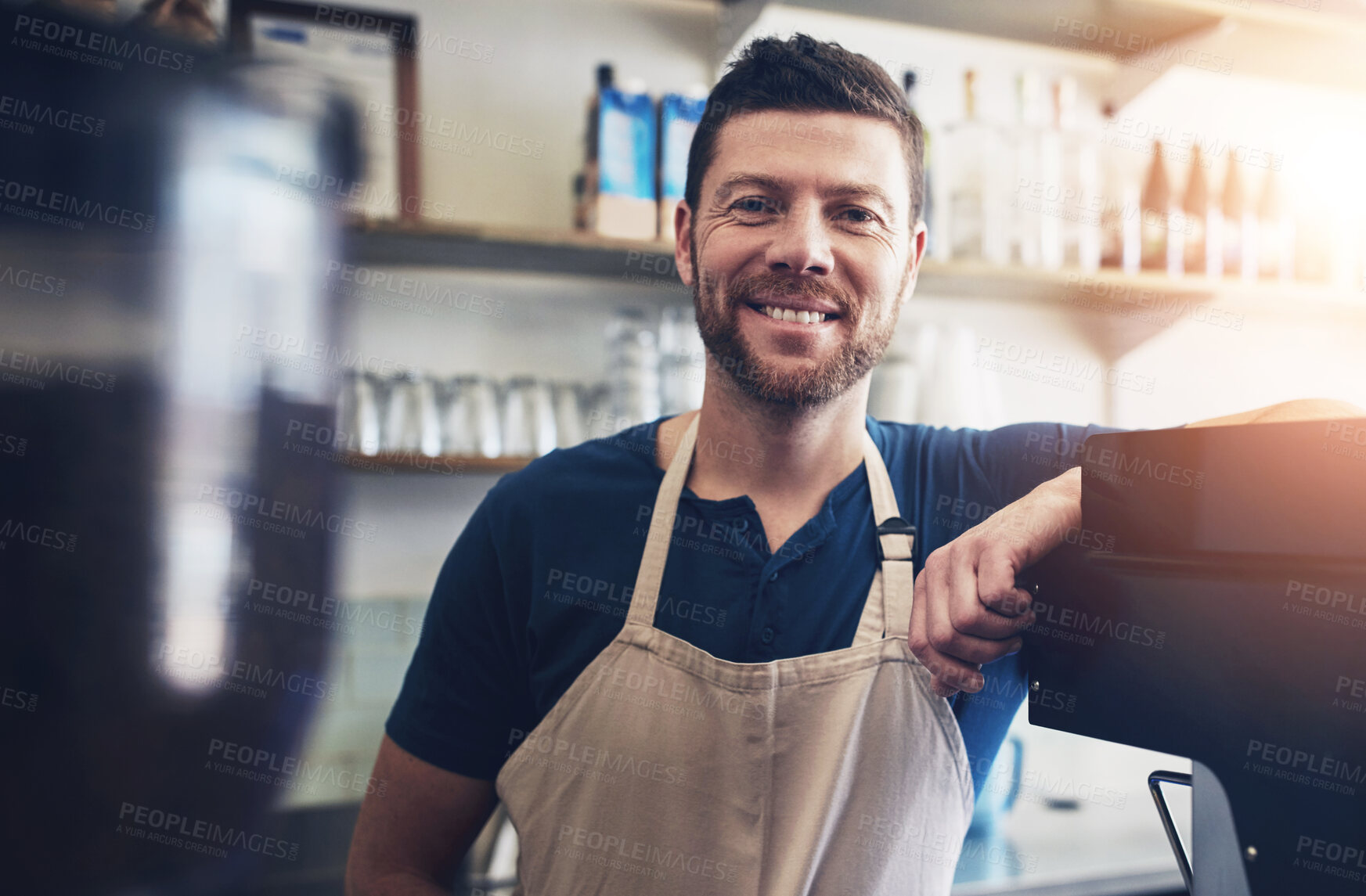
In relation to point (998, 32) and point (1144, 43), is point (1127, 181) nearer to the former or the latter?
point (1144, 43)

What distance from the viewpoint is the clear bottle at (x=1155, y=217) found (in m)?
1.74

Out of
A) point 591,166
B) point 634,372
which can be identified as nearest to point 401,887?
point 634,372

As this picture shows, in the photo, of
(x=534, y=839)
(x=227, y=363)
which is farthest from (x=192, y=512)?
(x=534, y=839)

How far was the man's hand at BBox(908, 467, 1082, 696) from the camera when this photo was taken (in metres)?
0.60

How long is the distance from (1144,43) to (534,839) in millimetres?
2054

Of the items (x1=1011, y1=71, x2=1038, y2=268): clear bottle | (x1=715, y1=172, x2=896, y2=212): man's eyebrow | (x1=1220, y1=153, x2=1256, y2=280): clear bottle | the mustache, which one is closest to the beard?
the mustache

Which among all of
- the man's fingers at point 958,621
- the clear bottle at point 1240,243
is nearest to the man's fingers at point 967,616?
A: the man's fingers at point 958,621

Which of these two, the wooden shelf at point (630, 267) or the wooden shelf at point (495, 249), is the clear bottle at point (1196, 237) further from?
the wooden shelf at point (495, 249)

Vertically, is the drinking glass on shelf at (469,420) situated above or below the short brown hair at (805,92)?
below

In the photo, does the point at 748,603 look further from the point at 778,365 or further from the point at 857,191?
the point at 857,191

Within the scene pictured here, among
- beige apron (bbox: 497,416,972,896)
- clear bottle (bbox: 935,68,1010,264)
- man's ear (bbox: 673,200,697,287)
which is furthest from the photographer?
clear bottle (bbox: 935,68,1010,264)

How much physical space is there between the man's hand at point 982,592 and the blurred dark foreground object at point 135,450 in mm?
897

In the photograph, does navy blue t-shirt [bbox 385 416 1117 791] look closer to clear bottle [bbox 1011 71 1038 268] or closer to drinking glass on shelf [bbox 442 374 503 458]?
drinking glass on shelf [bbox 442 374 503 458]

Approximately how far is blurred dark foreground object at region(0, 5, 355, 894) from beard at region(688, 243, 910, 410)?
Result: 25.4 inches
